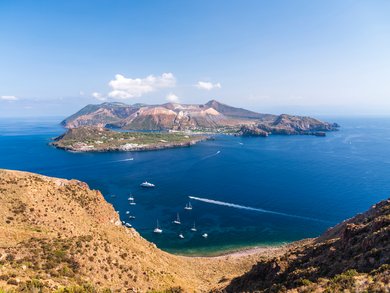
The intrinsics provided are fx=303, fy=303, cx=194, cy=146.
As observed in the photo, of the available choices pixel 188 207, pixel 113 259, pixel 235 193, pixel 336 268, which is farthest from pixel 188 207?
pixel 336 268

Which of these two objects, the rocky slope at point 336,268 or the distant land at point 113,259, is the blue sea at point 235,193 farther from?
the rocky slope at point 336,268

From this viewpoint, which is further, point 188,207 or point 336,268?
point 188,207

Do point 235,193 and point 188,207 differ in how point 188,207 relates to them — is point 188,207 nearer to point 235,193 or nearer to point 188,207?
point 188,207

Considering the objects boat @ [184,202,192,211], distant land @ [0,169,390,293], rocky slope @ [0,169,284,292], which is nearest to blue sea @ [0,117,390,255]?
boat @ [184,202,192,211]

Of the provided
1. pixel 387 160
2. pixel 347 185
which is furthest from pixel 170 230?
pixel 387 160

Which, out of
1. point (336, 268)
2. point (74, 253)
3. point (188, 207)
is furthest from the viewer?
point (188, 207)

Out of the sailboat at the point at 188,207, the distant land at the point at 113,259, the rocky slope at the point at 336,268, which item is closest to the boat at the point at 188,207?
the sailboat at the point at 188,207
